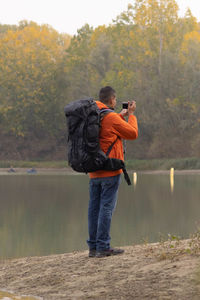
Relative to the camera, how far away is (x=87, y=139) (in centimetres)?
720

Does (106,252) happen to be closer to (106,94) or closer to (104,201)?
(104,201)

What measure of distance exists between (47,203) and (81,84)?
36781 mm

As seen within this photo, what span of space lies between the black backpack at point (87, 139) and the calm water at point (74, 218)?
288 cm

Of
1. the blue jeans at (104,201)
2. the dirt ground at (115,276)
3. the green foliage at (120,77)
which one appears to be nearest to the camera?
the dirt ground at (115,276)

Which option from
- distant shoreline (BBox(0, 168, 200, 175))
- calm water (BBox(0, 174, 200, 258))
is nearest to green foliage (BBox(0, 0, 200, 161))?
distant shoreline (BBox(0, 168, 200, 175))

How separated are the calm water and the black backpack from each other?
2.88 metres

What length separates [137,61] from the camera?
55.3m

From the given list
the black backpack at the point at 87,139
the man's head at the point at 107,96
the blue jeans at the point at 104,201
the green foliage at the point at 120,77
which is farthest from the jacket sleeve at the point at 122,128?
the green foliage at the point at 120,77

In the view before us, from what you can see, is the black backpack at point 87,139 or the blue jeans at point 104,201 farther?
the blue jeans at point 104,201

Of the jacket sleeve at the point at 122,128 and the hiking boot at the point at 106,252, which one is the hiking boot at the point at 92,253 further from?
the jacket sleeve at the point at 122,128

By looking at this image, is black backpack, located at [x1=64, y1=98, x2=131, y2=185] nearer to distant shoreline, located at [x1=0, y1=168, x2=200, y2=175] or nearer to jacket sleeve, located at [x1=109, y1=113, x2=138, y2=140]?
jacket sleeve, located at [x1=109, y1=113, x2=138, y2=140]

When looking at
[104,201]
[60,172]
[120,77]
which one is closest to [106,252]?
[104,201]

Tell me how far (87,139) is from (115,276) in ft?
5.59

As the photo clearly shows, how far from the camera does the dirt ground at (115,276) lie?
221 inches
